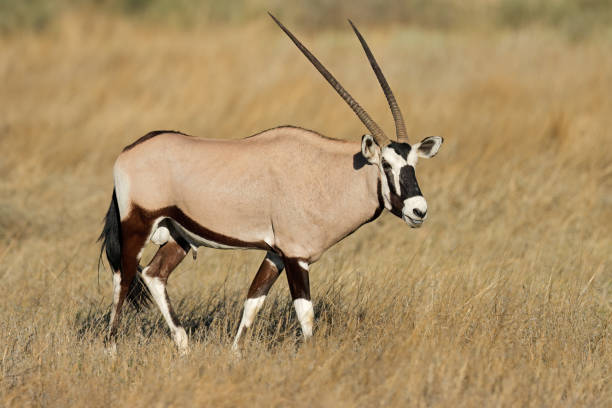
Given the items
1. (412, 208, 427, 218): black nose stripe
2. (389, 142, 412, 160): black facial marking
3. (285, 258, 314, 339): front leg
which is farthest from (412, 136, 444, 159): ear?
(285, 258, 314, 339): front leg

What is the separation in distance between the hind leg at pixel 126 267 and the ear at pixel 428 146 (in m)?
1.71

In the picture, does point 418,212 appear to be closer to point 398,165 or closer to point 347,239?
point 398,165

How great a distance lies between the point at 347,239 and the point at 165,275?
3435 mm

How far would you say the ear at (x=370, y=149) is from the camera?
16.9 feet

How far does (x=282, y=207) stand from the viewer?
541cm

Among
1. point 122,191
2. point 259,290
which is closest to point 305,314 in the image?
point 259,290

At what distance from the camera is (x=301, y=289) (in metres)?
5.45

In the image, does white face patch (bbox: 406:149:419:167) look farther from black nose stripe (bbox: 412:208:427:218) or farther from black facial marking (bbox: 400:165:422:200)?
black nose stripe (bbox: 412:208:427:218)

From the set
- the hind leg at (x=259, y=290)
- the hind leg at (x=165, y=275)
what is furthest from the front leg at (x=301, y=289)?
the hind leg at (x=165, y=275)

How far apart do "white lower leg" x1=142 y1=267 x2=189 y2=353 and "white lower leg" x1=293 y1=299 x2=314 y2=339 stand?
2.56 feet

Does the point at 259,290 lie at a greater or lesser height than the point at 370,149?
lesser

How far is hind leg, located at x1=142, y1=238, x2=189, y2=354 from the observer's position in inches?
233

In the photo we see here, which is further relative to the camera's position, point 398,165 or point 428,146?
point 428,146

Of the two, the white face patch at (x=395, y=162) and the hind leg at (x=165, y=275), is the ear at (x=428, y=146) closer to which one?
the white face patch at (x=395, y=162)
